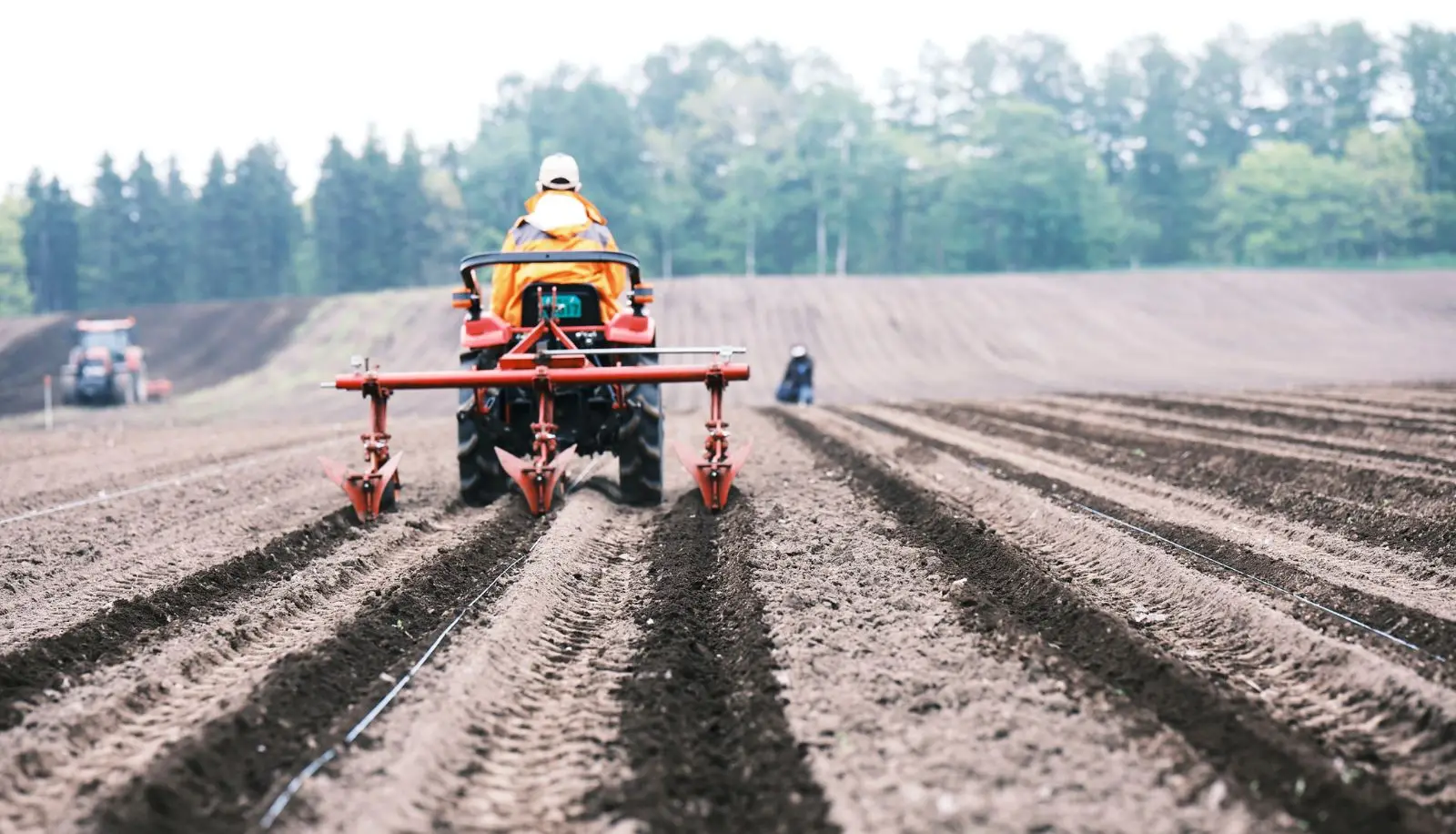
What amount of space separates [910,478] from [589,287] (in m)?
2.91

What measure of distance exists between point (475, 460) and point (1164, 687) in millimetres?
5416

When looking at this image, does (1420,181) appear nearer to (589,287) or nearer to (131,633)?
(589,287)

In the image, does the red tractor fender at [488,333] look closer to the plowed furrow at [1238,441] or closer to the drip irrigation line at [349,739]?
the drip irrigation line at [349,739]

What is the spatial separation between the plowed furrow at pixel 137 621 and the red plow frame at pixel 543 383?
1.00 m

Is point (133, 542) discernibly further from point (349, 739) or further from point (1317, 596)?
point (1317, 596)

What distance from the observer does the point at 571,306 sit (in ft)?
26.3

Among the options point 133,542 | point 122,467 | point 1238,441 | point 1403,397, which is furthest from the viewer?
point 1403,397

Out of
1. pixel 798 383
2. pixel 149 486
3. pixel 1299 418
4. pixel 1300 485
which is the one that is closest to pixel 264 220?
pixel 798 383

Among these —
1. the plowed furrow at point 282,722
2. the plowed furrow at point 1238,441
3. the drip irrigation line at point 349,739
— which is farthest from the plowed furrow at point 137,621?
the plowed furrow at point 1238,441

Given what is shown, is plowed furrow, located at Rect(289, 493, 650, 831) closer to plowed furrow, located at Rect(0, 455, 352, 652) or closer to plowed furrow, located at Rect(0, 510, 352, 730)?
plowed furrow, located at Rect(0, 510, 352, 730)

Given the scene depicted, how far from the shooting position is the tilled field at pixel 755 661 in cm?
307

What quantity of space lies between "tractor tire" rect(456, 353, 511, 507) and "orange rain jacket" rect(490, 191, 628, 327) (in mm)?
527

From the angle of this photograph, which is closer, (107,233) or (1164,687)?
(1164,687)

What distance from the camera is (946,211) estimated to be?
200 ft
